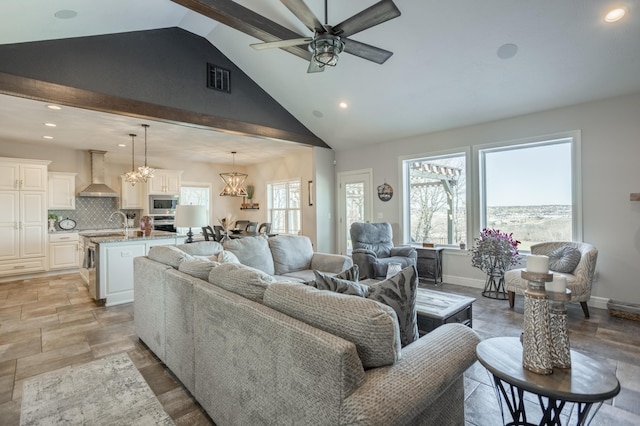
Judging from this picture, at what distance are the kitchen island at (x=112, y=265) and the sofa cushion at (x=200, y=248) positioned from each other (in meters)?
1.69

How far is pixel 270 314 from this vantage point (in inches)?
54.8

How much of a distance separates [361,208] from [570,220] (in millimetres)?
3541

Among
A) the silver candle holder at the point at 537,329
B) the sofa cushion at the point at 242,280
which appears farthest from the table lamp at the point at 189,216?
the silver candle holder at the point at 537,329

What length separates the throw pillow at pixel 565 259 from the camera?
3.70 metres

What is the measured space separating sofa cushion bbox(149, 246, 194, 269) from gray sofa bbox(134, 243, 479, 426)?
0.51 meters

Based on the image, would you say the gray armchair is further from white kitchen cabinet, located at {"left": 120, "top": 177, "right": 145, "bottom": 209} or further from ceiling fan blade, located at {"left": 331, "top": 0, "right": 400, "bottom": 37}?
white kitchen cabinet, located at {"left": 120, "top": 177, "right": 145, "bottom": 209}

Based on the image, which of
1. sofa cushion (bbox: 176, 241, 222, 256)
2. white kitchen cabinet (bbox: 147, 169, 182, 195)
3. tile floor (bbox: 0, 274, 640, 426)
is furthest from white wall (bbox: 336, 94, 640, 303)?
white kitchen cabinet (bbox: 147, 169, 182, 195)

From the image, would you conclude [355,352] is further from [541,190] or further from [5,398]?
[541,190]

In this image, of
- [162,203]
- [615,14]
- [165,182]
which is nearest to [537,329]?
[615,14]

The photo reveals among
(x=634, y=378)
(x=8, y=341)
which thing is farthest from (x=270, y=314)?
(x=8, y=341)

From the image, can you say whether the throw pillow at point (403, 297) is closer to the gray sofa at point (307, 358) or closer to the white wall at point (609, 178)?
the gray sofa at point (307, 358)

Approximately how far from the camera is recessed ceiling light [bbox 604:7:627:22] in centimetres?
287

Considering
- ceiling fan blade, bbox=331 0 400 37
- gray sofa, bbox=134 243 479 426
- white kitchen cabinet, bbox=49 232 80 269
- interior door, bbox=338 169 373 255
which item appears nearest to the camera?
gray sofa, bbox=134 243 479 426

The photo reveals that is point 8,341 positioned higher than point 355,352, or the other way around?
point 355,352
